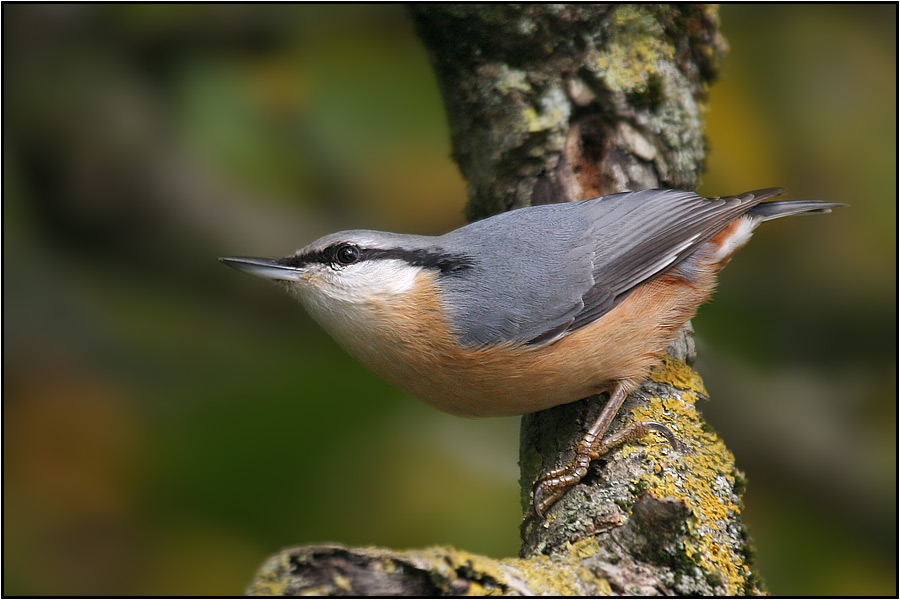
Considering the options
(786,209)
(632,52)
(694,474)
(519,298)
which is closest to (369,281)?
(519,298)

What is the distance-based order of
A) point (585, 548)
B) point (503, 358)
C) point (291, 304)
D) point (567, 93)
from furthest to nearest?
point (291, 304)
point (567, 93)
point (503, 358)
point (585, 548)

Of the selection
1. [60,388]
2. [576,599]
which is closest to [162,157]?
[60,388]

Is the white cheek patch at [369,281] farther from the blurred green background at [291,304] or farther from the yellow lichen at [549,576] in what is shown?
the yellow lichen at [549,576]

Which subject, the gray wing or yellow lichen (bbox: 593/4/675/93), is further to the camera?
yellow lichen (bbox: 593/4/675/93)

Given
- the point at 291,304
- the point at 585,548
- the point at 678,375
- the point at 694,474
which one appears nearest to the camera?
the point at 585,548

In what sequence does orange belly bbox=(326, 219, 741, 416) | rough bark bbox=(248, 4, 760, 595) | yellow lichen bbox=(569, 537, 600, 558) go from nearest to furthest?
yellow lichen bbox=(569, 537, 600, 558) < rough bark bbox=(248, 4, 760, 595) < orange belly bbox=(326, 219, 741, 416)

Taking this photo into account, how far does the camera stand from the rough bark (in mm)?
2160

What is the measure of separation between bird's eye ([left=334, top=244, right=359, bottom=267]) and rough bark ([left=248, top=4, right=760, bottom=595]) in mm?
678

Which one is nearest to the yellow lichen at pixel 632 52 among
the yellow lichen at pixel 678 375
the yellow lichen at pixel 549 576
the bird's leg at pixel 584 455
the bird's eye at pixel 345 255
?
the yellow lichen at pixel 678 375

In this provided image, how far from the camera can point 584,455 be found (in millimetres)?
2299

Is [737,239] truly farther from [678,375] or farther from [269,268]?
[269,268]

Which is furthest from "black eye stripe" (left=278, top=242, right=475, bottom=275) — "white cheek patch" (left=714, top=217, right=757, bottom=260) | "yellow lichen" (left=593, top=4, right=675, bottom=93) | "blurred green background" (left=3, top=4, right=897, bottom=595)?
"white cheek patch" (left=714, top=217, right=757, bottom=260)

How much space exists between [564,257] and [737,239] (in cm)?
75

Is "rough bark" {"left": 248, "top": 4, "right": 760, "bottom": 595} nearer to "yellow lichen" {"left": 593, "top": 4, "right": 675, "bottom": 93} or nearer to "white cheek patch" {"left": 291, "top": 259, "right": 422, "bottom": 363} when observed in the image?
"yellow lichen" {"left": 593, "top": 4, "right": 675, "bottom": 93}
